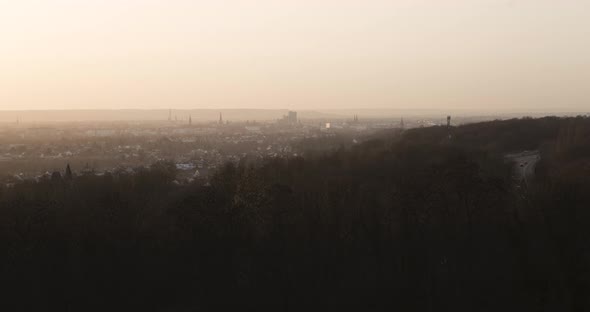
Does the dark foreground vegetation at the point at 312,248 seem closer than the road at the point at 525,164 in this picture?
Yes

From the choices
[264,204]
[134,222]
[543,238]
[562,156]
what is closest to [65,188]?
[134,222]

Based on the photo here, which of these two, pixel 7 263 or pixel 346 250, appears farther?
pixel 346 250

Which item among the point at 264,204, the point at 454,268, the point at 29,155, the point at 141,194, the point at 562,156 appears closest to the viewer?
the point at 454,268

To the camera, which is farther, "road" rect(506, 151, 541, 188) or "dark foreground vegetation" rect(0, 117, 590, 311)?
"road" rect(506, 151, 541, 188)

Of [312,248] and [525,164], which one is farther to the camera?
[525,164]

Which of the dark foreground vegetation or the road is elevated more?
the road

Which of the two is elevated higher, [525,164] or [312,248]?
[525,164]

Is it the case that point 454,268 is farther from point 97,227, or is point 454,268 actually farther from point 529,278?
Result: point 97,227

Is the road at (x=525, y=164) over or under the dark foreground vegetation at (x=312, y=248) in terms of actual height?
over
